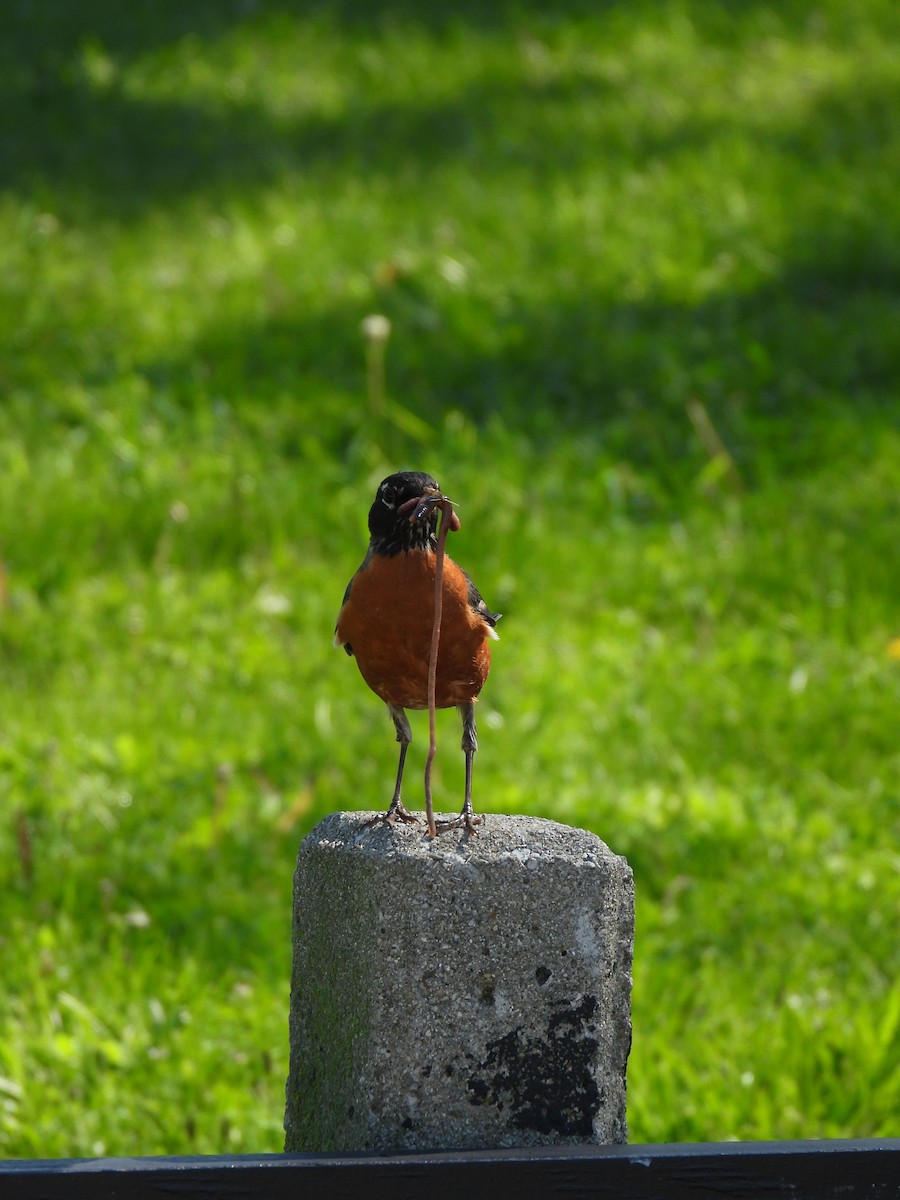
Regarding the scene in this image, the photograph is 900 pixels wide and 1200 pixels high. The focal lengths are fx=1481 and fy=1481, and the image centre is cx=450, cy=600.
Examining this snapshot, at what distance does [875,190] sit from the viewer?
977 cm

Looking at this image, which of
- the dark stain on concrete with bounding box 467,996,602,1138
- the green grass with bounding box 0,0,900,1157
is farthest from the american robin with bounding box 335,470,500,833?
the green grass with bounding box 0,0,900,1157

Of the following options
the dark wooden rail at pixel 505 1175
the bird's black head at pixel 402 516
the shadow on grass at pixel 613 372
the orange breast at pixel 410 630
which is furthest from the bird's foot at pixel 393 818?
the shadow on grass at pixel 613 372

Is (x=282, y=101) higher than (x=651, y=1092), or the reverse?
(x=282, y=101)

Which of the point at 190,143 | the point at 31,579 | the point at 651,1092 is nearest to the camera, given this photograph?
the point at 651,1092

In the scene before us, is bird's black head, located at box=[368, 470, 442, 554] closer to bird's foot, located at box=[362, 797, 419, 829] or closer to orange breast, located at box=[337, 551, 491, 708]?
orange breast, located at box=[337, 551, 491, 708]

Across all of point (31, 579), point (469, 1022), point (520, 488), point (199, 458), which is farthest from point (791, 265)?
point (469, 1022)

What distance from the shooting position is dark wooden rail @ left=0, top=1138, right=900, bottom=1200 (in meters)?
2.03

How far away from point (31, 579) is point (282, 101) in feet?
19.8

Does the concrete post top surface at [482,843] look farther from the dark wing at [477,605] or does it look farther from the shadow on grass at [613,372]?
the shadow on grass at [613,372]

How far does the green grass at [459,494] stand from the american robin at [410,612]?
1.91 m

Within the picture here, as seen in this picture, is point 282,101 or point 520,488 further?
point 282,101

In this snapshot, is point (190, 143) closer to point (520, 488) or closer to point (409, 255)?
point (409, 255)

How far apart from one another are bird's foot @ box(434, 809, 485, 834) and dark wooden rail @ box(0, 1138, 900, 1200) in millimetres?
537

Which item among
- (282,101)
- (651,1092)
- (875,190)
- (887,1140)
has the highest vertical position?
(282,101)
